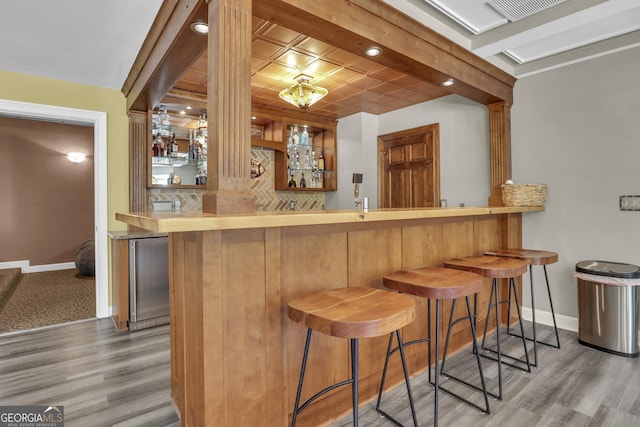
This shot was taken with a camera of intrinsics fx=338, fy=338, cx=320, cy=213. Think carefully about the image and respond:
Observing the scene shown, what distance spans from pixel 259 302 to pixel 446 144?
3.26 metres

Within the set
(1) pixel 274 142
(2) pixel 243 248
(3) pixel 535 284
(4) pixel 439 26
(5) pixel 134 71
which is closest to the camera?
(2) pixel 243 248

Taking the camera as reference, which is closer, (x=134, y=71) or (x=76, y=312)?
(x=134, y=71)

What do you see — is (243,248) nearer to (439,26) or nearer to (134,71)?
(439,26)

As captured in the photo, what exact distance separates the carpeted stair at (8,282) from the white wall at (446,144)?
14.6 ft

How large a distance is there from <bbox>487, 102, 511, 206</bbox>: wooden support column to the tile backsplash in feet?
8.40

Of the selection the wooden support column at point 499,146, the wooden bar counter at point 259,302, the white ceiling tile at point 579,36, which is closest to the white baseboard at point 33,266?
the wooden bar counter at point 259,302

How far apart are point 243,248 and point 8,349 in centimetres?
271

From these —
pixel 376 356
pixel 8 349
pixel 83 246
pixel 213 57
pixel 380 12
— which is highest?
pixel 380 12

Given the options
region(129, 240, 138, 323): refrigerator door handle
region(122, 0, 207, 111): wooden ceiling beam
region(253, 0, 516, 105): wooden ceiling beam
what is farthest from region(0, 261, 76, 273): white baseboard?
region(253, 0, 516, 105): wooden ceiling beam

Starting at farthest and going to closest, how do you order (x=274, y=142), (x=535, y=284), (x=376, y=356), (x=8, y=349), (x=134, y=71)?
(x=274, y=142) → (x=535, y=284) → (x=134, y=71) → (x=8, y=349) → (x=376, y=356)

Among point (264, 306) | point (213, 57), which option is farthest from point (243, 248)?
point (213, 57)

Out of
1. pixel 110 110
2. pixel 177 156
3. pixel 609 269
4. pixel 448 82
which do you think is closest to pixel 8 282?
pixel 110 110

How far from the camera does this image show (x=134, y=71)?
3061mm

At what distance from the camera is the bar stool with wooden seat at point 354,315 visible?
47.1 inches
